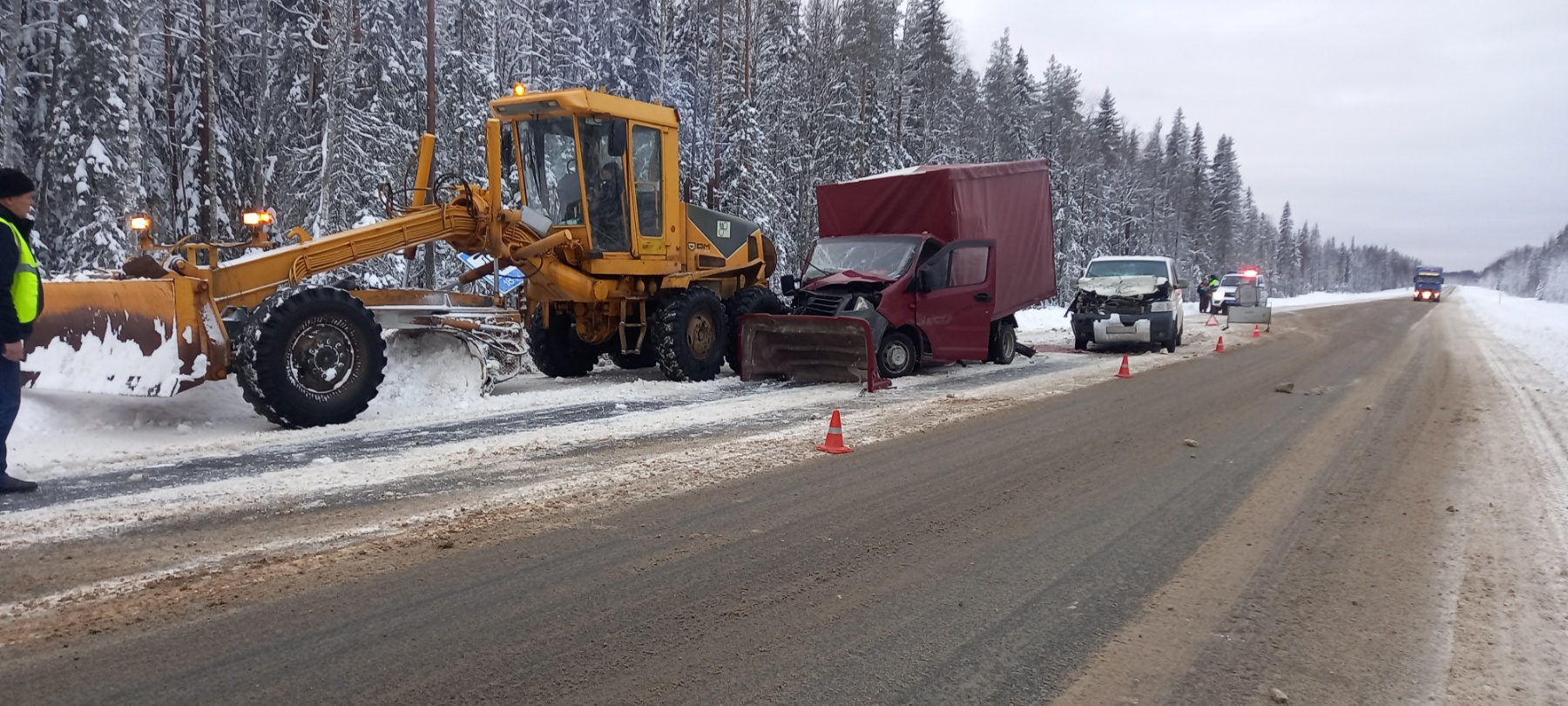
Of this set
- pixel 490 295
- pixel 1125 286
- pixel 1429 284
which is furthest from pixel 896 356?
pixel 1429 284

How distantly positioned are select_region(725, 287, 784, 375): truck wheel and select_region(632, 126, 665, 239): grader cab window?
1640 mm

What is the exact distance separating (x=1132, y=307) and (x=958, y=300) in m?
5.93

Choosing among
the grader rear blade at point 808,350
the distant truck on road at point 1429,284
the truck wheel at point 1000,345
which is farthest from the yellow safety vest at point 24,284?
the distant truck on road at point 1429,284

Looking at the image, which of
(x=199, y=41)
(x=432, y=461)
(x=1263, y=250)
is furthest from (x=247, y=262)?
(x=1263, y=250)

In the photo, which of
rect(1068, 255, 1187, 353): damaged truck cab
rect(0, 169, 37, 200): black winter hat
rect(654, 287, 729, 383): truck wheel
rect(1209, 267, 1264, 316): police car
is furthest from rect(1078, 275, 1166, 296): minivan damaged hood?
rect(0, 169, 37, 200): black winter hat

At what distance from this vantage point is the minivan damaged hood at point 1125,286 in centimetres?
1705

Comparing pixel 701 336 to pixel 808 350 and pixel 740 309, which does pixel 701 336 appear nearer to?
pixel 740 309

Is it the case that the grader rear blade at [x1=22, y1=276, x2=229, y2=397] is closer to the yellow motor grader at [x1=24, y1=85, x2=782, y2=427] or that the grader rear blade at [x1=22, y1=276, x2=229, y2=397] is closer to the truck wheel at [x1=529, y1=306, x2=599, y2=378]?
the yellow motor grader at [x1=24, y1=85, x2=782, y2=427]

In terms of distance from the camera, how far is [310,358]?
7.38m

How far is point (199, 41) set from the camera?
21.8m

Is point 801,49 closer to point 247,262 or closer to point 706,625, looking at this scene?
point 247,262

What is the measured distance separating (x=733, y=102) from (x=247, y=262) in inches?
894

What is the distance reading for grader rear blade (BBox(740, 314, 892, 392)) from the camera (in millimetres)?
10922

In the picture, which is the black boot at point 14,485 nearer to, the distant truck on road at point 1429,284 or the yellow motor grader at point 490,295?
the yellow motor grader at point 490,295
